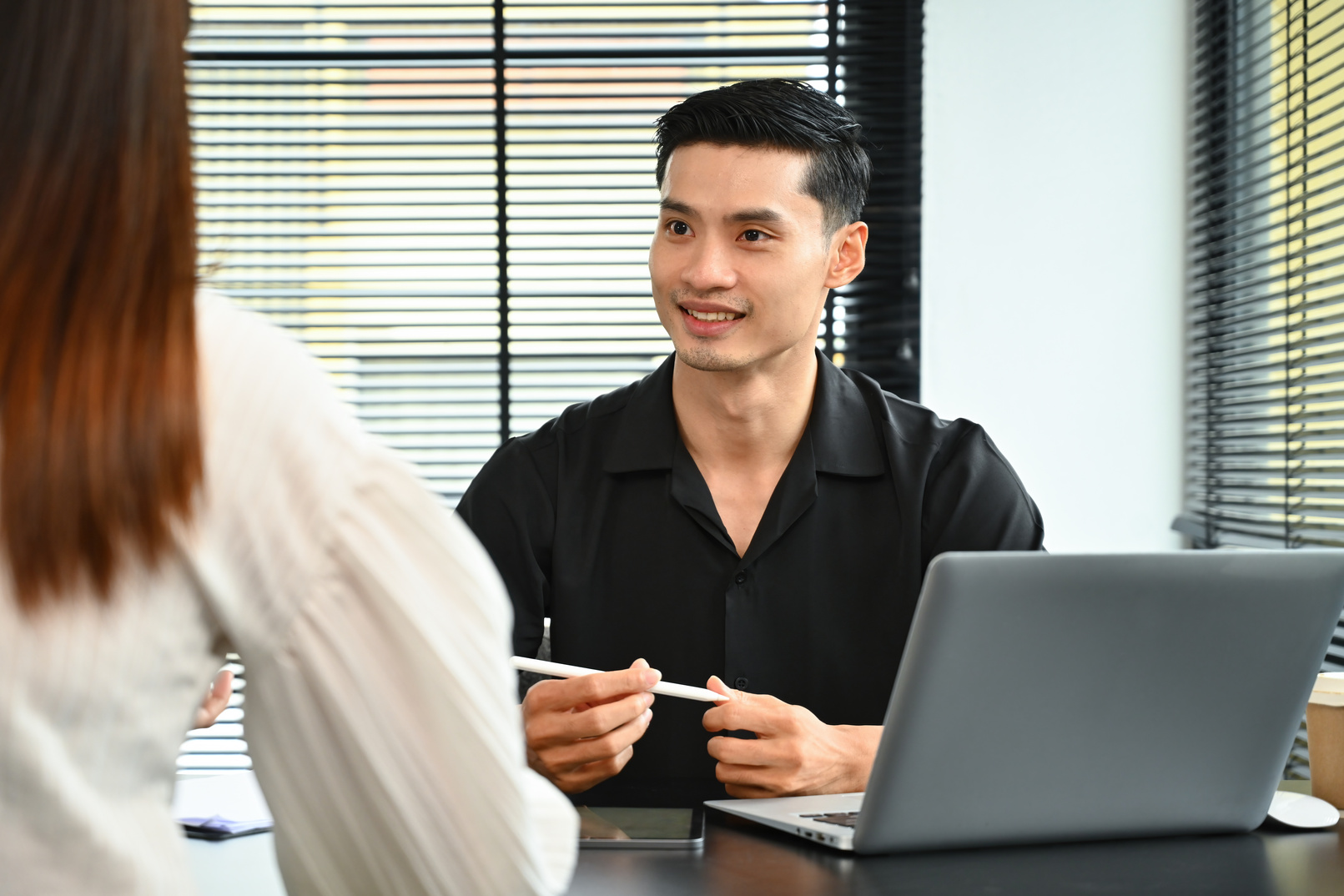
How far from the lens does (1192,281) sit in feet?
8.30

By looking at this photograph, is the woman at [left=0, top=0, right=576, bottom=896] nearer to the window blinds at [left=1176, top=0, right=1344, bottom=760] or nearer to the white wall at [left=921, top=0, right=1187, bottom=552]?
the window blinds at [left=1176, top=0, right=1344, bottom=760]

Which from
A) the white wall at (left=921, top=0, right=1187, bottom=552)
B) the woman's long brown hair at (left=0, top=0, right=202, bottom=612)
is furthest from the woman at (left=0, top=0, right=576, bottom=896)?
the white wall at (left=921, top=0, right=1187, bottom=552)

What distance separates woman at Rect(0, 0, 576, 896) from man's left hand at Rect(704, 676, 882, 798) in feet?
2.10

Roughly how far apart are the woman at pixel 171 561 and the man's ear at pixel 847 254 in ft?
4.77

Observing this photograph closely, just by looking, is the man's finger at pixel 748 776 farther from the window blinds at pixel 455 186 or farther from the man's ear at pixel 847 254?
the window blinds at pixel 455 186

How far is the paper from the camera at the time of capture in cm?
108

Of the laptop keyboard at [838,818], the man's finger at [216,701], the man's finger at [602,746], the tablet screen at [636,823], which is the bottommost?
the tablet screen at [636,823]

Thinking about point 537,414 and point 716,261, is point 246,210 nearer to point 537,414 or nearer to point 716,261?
point 537,414

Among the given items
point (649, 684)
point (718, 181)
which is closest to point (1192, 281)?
point (718, 181)

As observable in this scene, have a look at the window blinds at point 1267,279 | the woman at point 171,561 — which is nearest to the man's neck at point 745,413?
the window blinds at point 1267,279

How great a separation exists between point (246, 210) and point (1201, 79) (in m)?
2.19

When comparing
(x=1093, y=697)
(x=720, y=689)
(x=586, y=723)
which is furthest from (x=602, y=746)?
(x=1093, y=697)

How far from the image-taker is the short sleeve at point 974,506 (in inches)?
67.5

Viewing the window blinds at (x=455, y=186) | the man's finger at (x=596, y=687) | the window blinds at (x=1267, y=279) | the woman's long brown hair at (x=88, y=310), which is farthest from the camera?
the window blinds at (x=455, y=186)
